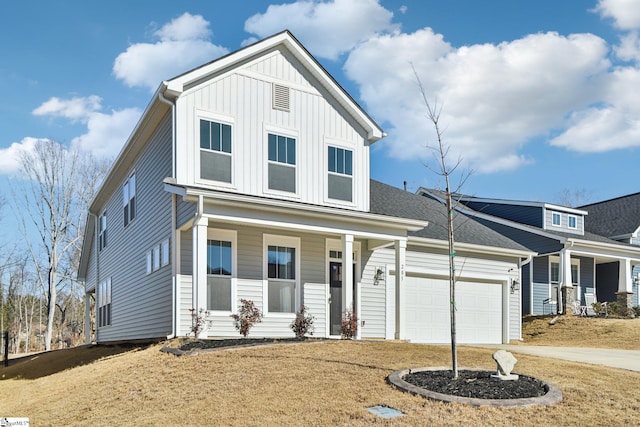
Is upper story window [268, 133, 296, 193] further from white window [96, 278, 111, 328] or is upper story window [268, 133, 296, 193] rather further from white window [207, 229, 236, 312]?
white window [96, 278, 111, 328]

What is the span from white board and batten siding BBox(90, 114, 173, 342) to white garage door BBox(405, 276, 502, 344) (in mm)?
7013

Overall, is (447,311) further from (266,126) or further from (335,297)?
(266,126)

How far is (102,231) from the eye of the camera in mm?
23219

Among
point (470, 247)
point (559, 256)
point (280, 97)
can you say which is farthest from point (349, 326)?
point (559, 256)

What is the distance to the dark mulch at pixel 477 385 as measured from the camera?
25.8 feet

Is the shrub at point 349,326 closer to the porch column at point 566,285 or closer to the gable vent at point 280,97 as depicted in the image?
the gable vent at point 280,97

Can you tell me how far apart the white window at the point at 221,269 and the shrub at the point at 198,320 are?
3.48 feet

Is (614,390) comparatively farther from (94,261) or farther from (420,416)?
(94,261)

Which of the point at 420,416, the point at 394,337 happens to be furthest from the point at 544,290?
the point at 420,416

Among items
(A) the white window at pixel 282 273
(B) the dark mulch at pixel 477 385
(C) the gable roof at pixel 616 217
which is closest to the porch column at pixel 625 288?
(C) the gable roof at pixel 616 217

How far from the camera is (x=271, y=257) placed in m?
14.7

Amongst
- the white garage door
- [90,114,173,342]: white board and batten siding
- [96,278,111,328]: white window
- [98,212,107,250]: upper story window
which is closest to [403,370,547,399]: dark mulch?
[90,114,173,342]: white board and batten siding

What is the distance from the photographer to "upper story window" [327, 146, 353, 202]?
15.5 metres

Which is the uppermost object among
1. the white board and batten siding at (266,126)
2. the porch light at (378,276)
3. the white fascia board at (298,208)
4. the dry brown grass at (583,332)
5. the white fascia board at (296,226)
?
the white board and batten siding at (266,126)
